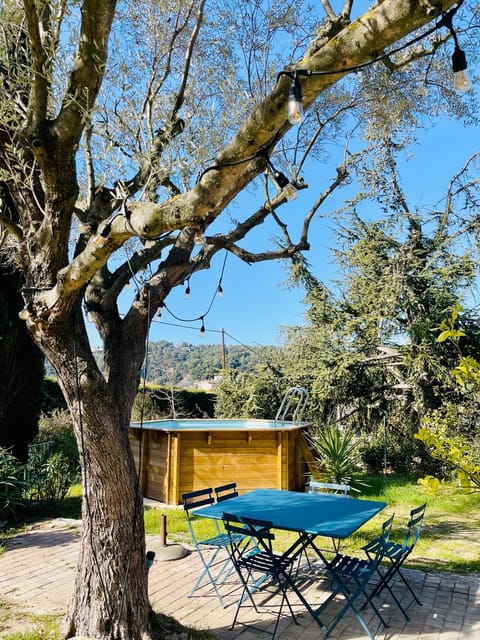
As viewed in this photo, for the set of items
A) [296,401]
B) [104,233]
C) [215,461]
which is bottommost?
[215,461]

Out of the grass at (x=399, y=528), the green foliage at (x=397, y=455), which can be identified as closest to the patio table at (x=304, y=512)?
the grass at (x=399, y=528)

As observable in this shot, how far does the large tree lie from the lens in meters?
2.41

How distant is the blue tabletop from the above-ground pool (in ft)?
9.94

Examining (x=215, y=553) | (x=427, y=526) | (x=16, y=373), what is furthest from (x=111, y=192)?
(x=427, y=526)

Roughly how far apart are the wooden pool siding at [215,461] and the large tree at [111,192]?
13.5 ft

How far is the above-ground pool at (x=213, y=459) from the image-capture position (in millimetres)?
8117

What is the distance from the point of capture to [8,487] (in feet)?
23.1

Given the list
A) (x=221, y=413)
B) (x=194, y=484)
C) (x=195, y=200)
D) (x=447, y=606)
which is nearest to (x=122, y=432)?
(x=195, y=200)

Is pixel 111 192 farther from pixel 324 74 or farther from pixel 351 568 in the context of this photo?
pixel 351 568

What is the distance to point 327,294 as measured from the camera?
38.9ft

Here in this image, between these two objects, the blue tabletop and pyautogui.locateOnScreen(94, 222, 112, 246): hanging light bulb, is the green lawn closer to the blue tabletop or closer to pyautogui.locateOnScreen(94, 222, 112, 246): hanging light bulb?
the blue tabletop

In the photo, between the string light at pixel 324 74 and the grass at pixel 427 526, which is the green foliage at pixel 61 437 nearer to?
the grass at pixel 427 526

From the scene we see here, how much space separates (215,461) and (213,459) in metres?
0.05

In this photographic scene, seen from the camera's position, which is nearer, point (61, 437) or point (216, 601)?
point (216, 601)
